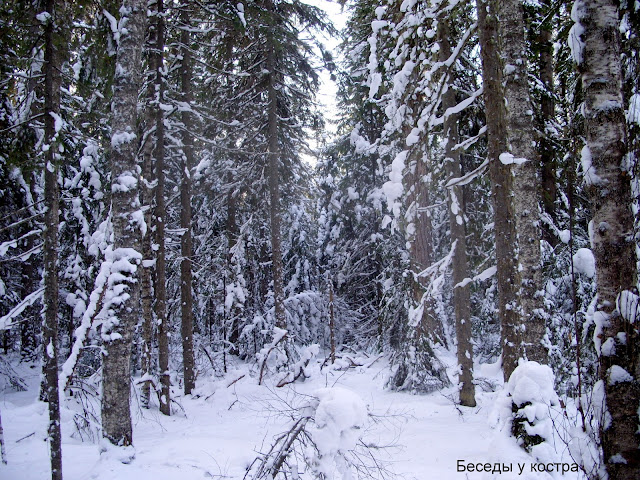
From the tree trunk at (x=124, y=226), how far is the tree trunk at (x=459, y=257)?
6.23 metres

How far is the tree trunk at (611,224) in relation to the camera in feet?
11.9

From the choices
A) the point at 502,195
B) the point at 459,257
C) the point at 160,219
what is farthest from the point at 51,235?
the point at 459,257

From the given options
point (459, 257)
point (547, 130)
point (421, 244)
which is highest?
point (547, 130)

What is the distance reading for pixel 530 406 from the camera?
3.49 meters

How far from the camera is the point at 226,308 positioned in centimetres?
1706

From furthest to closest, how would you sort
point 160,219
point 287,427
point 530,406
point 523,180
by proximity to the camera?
1. point 160,219
2. point 287,427
3. point 523,180
4. point 530,406

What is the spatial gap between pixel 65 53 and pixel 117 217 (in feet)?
9.50

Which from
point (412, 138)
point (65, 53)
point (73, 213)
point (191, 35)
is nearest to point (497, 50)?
point (412, 138)

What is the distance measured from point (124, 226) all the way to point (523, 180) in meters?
6.05

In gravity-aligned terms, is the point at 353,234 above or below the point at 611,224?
above

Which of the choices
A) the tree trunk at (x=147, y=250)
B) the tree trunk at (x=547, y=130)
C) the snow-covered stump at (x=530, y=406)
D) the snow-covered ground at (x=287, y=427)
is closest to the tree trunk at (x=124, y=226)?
the snow-covered ground at (x=287, y=427)

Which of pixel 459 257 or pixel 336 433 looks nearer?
pixel 336 433

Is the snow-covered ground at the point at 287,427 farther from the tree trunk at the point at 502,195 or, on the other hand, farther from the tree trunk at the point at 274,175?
the tree trunk at the point at 274,175

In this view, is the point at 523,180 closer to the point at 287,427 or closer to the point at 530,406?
the point at 530,406
